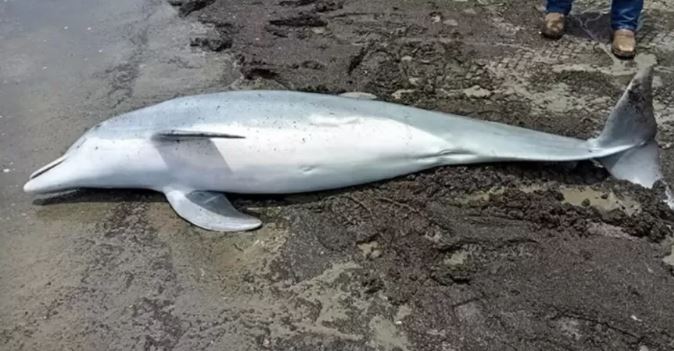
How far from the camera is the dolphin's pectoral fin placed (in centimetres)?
391

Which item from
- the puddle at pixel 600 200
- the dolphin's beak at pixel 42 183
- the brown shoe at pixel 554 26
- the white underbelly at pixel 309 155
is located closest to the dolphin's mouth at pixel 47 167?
the dolphin's beak at pixel 42 183

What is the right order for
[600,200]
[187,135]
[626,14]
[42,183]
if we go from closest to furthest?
1. [187,135]
2. [600,200]
3. [42,183]
4. [626,14]

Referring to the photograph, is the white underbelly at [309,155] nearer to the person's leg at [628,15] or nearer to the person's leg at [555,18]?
the person's leg at [555,18]

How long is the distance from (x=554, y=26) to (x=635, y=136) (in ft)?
7.39

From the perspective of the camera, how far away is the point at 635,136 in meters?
4.00

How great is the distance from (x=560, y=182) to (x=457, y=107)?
111 cm

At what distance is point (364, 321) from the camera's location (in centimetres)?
337

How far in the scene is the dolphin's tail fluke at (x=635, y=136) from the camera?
389cm

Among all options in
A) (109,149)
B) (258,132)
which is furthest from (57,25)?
(258,132)

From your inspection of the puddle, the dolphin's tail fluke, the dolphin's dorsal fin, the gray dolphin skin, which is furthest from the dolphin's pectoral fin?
the dolphin's tail fluke

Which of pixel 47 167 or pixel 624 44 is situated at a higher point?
pixel 47 167

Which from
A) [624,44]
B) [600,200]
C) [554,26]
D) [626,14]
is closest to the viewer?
[600,200]

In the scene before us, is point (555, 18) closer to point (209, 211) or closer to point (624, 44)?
point (624, 44)

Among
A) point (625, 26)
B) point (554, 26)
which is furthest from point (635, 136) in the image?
point (554, 26)
